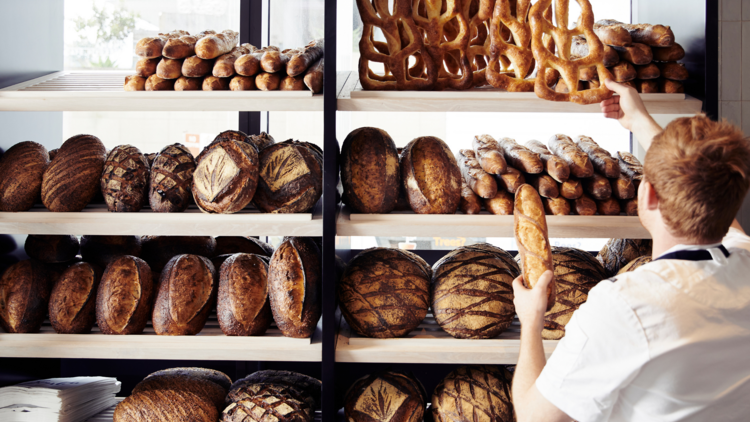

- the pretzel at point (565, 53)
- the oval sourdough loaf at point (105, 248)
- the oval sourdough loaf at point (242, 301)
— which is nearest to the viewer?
the pretzel at point (565, 53)

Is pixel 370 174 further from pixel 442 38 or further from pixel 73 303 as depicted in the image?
pixel 73 303

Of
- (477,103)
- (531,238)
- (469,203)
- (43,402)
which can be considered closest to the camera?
(531,238)

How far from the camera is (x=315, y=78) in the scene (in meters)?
1.58

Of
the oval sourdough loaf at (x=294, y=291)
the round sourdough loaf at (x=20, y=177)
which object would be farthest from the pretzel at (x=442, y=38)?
the round sourdough loaf at (x=20, y=177)

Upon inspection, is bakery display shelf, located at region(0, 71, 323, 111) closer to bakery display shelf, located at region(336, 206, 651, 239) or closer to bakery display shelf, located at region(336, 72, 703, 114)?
bakery display shelf, located at region(336, 72, 703, 114)

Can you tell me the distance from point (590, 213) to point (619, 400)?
73 centimetres

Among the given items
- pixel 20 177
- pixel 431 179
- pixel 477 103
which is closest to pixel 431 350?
pixel 431 179

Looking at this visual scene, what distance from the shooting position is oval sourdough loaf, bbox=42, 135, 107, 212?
67.9 inches

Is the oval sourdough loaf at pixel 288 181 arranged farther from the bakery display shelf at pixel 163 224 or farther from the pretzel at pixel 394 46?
the pretzel at pixel 394 46

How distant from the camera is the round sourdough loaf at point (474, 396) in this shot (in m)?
1.67

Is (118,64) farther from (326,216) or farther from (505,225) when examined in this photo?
(505,225)

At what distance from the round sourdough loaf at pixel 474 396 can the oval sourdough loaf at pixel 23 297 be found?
4.75 ft

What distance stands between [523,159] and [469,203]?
0.75 feet

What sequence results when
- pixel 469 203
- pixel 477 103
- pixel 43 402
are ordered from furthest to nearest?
pixel 43 402 < pixel 469 203 < pixel 477 103
